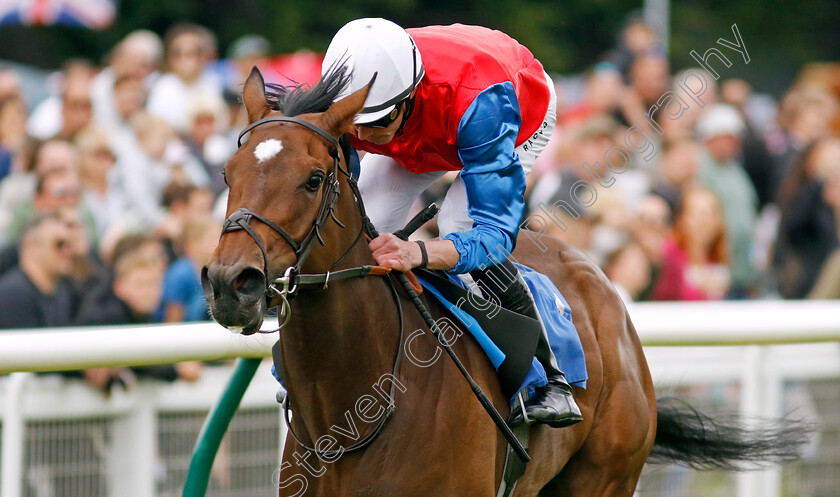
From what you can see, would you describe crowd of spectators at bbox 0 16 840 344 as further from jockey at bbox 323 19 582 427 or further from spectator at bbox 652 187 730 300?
jockey at bbox 323 19 582 427

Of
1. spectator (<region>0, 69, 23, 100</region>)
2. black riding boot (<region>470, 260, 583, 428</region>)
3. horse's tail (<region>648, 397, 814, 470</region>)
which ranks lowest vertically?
horse's tail (<region>648, 397, 814, 470</region>)

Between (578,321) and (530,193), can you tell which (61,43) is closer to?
(530,193)

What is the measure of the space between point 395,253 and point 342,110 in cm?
42

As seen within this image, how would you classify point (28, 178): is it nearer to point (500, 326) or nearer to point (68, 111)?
point (68, 111)

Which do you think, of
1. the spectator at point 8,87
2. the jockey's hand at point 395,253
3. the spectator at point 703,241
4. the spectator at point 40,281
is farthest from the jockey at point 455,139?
the spectator at point 8,87

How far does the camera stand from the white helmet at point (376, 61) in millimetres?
2906

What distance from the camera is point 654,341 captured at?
13.7 feet

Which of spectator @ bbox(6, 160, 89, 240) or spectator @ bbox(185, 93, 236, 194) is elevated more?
spectator @ bbox(185, 93, 236, 194)

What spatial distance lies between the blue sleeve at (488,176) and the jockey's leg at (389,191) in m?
0.42

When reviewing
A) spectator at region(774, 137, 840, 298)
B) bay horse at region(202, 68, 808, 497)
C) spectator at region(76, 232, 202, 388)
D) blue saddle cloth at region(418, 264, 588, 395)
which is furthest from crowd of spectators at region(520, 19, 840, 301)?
bay horse at region(202, 68, 808, 497)

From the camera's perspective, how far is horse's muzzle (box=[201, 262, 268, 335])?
2.42m

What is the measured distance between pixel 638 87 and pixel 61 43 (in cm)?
774

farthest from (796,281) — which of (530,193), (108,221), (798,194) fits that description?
(108,221)

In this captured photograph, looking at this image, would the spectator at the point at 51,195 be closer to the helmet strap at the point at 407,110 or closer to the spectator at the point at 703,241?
the helmet strap at the point at 407,110
